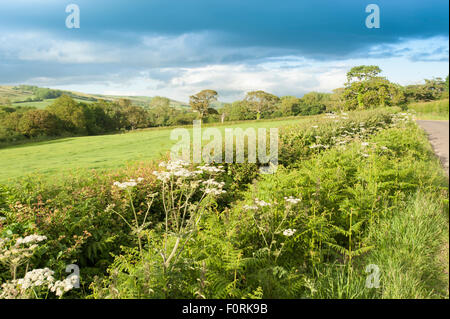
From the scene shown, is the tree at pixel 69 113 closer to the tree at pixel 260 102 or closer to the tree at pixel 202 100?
the tree at pixel 202 100

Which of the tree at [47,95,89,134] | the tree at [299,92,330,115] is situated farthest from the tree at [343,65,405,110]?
the tree at [47,95,89,134]

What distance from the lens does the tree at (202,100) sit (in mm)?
34328

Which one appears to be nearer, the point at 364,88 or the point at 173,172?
the point at 173,172

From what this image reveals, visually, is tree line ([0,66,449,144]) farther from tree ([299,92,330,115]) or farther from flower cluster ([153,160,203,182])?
flower cluster ([153,160,203,182])

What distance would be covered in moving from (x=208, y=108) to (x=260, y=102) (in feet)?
29.7

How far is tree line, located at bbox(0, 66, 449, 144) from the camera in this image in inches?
678

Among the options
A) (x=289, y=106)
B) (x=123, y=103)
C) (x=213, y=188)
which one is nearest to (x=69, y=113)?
(x=123, y=103)

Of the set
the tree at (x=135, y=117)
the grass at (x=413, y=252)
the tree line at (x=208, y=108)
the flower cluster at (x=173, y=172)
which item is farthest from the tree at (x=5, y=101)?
the grass at (x=413, y=252)

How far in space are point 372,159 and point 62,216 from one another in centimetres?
645

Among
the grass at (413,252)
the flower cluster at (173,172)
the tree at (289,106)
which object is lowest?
the grass at (413,252)

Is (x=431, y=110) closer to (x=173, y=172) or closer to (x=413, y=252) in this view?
(x=413, y=252)

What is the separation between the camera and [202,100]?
35875mm

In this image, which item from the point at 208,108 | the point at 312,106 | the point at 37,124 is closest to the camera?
the point at 37,124
